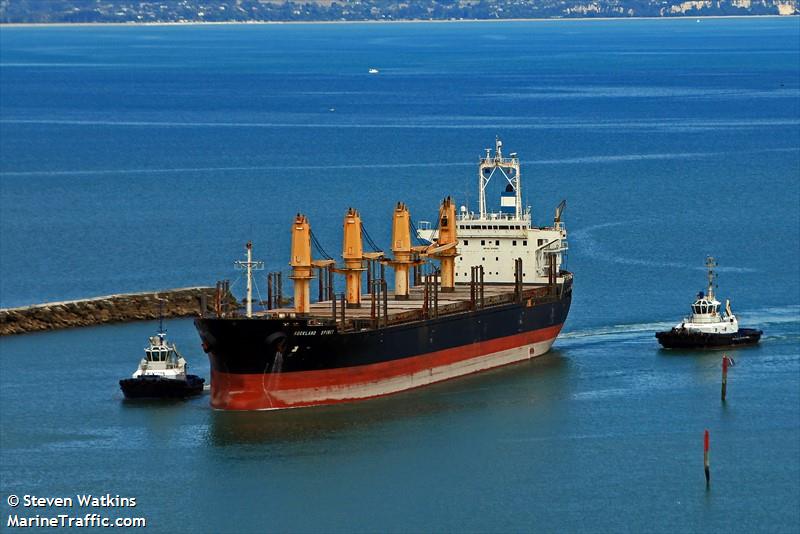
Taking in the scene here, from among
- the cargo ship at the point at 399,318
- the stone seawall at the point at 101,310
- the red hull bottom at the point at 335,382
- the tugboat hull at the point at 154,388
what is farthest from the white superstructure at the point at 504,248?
the tugboat hull at the point at 154,388

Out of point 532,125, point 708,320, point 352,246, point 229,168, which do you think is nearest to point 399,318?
point 352,246

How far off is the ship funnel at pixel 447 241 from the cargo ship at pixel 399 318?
0.14ft

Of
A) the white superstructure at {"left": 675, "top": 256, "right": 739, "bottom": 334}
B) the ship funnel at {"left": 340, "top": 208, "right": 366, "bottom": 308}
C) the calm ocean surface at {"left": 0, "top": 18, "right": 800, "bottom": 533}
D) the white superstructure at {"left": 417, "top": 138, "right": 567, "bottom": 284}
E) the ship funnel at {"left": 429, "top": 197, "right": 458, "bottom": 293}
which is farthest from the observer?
the white superstructure at {"left": 417, "top": 138, "right": 567, "bottom": 284}

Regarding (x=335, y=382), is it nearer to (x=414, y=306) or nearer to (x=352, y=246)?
(x=352, y=246)

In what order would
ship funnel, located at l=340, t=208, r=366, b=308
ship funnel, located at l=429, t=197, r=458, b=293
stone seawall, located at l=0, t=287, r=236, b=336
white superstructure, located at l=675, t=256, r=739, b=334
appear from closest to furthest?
1. ship funnel, located at l=340, t=208, r=366, b=308
2. ship funnel, located at l=429, t=197, r=458, b=293
3. white superstructure, located at l=675, t=256, r=739, b=334
4. stone seawall, located at l=0, t=287, r=236, b=336

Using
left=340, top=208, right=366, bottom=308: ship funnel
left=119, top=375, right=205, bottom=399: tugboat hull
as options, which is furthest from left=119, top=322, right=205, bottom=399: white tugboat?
left=340, top=208, right=366, bottom=308: ship funnel

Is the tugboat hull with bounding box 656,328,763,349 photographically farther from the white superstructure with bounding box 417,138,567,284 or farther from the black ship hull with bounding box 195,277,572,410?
the black ship hull with bounding box 195,277,572,410

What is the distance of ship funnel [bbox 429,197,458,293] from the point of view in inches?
2478

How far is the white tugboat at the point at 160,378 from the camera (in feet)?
184

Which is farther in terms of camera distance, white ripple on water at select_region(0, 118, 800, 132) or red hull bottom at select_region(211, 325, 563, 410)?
white ripple on water at select_region(0, 118, 800, 132)

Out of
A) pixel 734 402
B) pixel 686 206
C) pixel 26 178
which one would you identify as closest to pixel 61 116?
pixel 26 178

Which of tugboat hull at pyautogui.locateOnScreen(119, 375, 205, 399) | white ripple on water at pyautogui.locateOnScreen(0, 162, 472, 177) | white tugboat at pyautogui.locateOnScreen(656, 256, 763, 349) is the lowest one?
tugboat hull at pyautogui.locateOnScreen(119, 375, 205, 399)

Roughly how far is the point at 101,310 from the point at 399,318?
46.5ft

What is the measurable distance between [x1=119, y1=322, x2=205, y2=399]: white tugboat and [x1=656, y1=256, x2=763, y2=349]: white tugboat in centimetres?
1535
